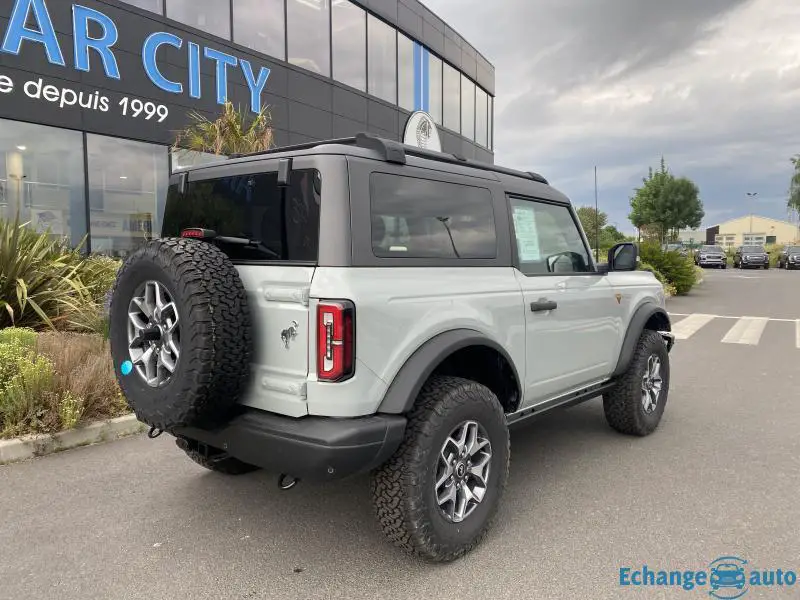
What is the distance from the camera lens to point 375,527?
315 centimetres

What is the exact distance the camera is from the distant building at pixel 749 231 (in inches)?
4121

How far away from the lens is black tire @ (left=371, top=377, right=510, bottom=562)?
8.43 ft

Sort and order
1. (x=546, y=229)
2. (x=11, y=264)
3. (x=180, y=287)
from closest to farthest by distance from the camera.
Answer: (x=180, y=287)
(x=546, y=229)
(x=11, y=264)

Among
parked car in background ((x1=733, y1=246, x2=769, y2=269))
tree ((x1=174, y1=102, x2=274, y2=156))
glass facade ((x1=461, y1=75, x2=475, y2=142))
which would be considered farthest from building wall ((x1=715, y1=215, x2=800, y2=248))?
tree ((x1=174, y1=102, x2=274, y2=156))

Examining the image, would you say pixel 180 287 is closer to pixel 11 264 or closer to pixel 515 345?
pixel 515 345

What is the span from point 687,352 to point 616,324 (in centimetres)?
522

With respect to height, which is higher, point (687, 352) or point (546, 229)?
point (546, 229)

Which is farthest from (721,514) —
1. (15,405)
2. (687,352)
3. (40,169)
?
(40,169)

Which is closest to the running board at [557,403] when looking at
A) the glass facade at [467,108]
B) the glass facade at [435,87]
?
the glass facade at [435,87]

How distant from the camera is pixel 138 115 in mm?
11938

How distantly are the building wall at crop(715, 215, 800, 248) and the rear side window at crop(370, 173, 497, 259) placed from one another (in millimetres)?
113149

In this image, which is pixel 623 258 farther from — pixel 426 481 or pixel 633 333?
pixel 426 481

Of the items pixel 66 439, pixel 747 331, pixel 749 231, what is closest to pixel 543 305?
pixel 66 439

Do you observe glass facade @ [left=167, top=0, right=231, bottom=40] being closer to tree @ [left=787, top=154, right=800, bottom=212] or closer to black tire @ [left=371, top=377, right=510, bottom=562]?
black tire @ [left=371, top=377, right=510, bottom=562]
